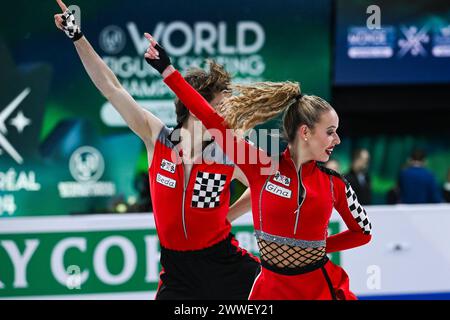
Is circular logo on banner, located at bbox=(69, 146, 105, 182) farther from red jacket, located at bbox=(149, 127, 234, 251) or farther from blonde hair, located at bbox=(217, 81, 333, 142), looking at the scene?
blonde hair, located at bbox=(217, 81, 333, 142)

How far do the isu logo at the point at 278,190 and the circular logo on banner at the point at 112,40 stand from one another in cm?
748

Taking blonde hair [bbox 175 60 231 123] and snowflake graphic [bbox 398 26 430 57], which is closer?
blonde hair [bbox 175 60 231 123]

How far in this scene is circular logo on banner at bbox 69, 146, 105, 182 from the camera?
456 inches

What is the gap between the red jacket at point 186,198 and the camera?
192 inches

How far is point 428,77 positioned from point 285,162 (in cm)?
858

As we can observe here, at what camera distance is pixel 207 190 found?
194 inches

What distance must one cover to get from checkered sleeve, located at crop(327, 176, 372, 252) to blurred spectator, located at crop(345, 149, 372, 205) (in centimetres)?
513

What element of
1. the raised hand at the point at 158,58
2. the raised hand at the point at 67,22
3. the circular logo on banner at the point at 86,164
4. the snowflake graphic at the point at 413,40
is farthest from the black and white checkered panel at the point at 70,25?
the snowflake graphic at the point at 413,40

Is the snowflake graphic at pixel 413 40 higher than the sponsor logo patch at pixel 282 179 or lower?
higher

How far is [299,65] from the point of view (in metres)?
12.1

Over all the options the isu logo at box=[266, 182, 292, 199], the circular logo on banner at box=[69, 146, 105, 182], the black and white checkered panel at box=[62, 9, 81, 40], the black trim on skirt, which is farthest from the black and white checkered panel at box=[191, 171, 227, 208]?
the circular logo on banner at box=[69, 146, 105, 182]

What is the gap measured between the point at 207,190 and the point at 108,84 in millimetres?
804

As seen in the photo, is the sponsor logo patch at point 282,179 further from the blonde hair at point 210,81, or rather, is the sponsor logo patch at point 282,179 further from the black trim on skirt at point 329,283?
the blonde hair at point 210,81
